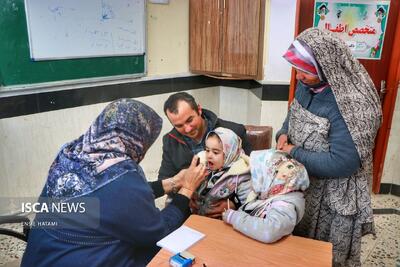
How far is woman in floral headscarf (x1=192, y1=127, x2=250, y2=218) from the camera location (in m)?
1.67

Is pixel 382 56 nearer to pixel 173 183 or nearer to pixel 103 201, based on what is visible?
pixel 173 183

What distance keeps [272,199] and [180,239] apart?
401 mm

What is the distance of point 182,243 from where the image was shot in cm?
134

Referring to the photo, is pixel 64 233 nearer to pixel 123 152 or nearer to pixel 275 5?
pixel 123 152

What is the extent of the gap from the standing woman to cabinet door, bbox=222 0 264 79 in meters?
1.57

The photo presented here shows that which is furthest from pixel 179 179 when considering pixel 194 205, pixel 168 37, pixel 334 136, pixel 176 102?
pixel 168 37

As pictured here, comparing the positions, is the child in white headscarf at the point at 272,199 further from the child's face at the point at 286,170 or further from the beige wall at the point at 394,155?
the beige wall at the point at 394,155

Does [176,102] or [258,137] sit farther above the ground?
[176,102]

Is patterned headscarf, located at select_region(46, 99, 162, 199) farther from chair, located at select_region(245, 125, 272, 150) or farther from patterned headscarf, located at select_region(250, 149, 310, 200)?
chair, located at select_region(245, 125, 272, 150)

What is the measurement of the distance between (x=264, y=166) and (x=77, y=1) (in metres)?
2.09

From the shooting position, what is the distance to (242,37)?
3281 mm

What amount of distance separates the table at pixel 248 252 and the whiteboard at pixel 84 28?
78.7 inches

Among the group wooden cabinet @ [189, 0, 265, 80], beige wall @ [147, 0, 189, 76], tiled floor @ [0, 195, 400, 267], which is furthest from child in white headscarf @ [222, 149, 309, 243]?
beige wall @ [147, 0, 189, 76]

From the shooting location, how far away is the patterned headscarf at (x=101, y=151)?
123cm
